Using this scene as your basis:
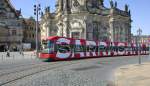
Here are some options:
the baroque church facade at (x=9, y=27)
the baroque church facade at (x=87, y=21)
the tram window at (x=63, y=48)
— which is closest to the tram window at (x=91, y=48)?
the tram window at (x=63, y=48)

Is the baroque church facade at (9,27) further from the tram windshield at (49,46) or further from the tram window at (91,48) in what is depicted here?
the tram windshield at (49,46)

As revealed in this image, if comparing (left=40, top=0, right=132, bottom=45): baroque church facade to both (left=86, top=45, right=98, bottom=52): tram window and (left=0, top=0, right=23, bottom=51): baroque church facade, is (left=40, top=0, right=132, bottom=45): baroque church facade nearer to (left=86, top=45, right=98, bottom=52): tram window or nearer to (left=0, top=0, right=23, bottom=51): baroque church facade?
(left=0, top=0, right=23, bottom=51): baroque church facade

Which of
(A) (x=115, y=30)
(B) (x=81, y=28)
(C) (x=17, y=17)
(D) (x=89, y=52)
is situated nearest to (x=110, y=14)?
(A) (x=115, y=30)

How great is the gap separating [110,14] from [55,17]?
16.6m

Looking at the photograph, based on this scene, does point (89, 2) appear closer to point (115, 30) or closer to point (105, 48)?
point (115, 30)

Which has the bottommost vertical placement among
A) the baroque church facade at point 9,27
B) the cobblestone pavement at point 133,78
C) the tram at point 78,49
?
the cobblestone pavement at point 133,78

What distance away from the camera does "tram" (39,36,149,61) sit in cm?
4178

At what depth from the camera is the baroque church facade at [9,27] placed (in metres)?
102

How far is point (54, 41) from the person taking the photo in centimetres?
4153

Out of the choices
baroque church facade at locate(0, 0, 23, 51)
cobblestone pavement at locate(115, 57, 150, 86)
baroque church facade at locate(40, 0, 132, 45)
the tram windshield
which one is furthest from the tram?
baroque church facade at locate(0, 0, 23, 51)

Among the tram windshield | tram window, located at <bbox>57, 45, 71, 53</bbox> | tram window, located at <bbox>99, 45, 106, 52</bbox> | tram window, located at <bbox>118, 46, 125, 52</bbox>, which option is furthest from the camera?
tram window, located at <bbox>118, 46, 125, 52</bbox>

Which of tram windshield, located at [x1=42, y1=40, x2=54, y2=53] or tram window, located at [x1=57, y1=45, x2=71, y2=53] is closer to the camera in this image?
tram windshield, located at [x1=42, y1=40, x2=54, y2=53]

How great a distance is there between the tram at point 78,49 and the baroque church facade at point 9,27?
4604cm

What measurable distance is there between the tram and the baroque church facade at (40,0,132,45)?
20.4 metres
